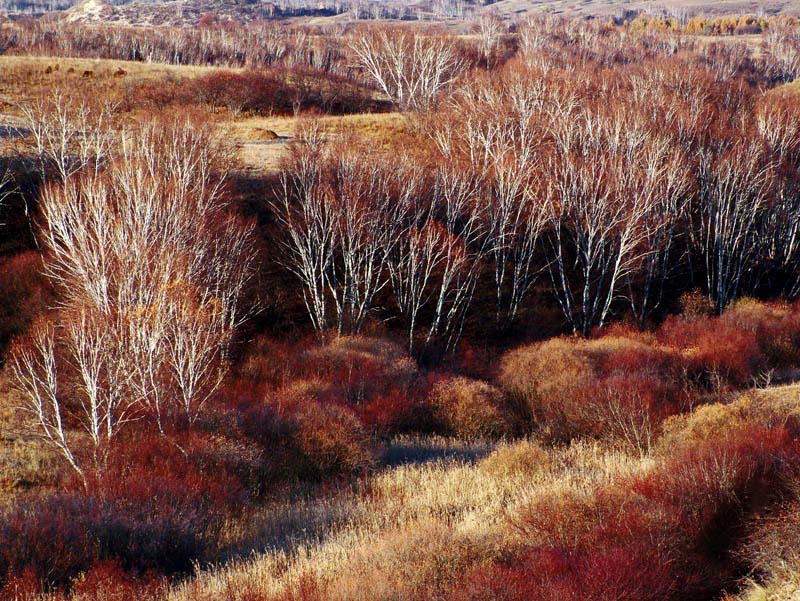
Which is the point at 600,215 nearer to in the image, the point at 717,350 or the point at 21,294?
the point at 717,350

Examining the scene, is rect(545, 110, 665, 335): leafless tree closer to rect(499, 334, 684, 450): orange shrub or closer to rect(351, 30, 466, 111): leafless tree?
rect(499, 334, 684, 450): orange shrub

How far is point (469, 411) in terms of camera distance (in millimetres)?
24484

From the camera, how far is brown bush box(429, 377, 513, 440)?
24.0m

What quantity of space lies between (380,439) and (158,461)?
7.44 meters

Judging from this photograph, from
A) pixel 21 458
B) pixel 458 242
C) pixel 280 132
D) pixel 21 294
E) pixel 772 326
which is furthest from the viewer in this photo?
pixel 280 132

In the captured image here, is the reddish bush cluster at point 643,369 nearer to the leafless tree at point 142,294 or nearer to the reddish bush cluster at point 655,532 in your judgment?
the reddish bush cluster at point 655,532

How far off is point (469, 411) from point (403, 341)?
10.2 meters

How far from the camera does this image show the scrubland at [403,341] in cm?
1203

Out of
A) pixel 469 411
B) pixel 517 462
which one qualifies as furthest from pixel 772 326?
pixel 517 462

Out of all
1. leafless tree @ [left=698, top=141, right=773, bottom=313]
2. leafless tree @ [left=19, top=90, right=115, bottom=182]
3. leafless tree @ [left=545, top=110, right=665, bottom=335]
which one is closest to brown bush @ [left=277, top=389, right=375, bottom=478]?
leafless tree @ [left=19, top=90, right=115, bottom=182]

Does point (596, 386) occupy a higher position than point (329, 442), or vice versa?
point (329, 442)

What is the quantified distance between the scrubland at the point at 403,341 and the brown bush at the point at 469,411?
0.11 metres

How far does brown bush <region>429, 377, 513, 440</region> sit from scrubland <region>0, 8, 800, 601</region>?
0.11 metres

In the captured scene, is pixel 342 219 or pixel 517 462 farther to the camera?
pixel 342 219
